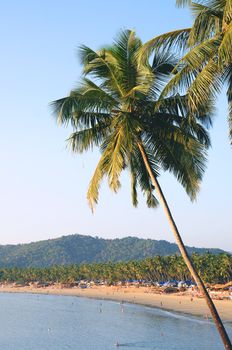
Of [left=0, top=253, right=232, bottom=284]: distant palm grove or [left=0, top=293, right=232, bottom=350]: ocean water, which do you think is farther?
[left=0, top=253, right=232, bottom=284]: distant palm grove

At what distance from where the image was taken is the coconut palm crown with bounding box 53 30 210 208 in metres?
13.5

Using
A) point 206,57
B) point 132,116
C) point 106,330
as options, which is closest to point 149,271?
point 106,330

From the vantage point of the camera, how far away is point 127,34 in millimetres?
14562

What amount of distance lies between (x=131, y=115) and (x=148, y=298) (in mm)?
103252

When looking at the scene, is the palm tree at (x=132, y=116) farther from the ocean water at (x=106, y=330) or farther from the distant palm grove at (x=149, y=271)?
the distant palm grove at (x=149, y=271)

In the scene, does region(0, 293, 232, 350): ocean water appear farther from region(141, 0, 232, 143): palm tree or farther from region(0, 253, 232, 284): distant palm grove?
region(141, 0, 232, 143): palm tree

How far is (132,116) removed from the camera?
13773 millimetres

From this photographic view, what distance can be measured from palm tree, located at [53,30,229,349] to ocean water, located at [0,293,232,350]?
127 ft

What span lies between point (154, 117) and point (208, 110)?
76.4 inches

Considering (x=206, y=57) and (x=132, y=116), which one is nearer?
(x=206, y=57)

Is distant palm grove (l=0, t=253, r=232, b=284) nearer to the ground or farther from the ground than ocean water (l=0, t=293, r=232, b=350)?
farther from the ground

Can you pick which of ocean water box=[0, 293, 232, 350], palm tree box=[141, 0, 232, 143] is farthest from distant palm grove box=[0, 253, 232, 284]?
palm tree box=[141, 0, 232, 143]

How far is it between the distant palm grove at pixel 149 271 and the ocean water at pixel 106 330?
18.8m

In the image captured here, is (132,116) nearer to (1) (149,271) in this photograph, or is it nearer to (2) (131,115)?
(2) (131,115)
